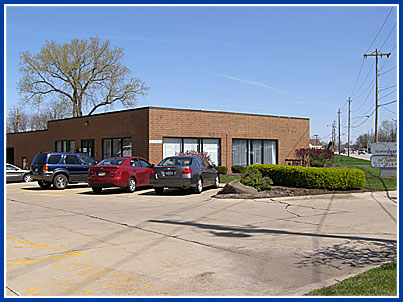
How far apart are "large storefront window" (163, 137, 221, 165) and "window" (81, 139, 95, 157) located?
7.32 m

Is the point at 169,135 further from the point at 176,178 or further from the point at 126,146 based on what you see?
the point at 176,178

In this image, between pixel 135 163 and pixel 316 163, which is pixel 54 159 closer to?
pixel 135 163

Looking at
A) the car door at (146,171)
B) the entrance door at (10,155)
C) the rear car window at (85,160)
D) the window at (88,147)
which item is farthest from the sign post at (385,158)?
the entrance door at (10,155)

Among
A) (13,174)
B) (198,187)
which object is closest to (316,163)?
(198,187)

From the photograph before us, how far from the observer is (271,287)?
6.00m

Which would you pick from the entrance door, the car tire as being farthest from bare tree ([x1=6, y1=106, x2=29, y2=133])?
the car tire

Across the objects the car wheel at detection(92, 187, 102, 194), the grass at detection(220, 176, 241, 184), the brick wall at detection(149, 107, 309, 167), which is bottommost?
the car wheel at detection(92, 187, 102, 194)

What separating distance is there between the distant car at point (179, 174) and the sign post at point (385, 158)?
8030 mm

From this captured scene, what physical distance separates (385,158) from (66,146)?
2876 cm

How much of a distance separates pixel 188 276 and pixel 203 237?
2.99m

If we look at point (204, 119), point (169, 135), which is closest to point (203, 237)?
point (169, 135)

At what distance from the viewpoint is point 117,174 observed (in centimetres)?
1888

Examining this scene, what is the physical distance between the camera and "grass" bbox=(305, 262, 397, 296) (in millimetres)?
5332

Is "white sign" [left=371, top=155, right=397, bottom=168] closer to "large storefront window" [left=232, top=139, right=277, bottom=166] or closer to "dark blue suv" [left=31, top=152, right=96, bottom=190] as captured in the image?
"dark blue suv" [left=31, top=152, right=96, bottom=190]
